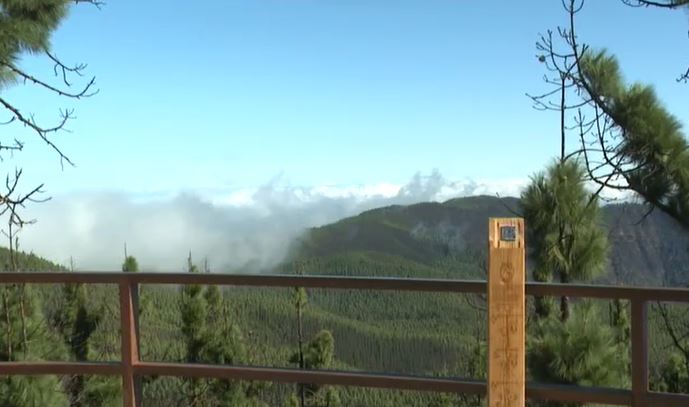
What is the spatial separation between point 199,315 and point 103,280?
15.3 meters

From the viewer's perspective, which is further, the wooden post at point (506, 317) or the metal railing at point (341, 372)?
the metal railing at point (341, 372)

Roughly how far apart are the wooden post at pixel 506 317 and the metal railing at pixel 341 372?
0.52 metres

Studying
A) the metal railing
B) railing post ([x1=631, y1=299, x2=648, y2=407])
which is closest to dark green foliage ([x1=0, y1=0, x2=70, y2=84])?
the metal railing

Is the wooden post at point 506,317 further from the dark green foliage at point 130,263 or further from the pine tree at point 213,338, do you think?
the pine tree at point 213,338

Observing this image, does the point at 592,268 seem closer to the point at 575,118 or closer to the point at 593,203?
the point at 593,203

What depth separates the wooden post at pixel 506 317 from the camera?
240cm

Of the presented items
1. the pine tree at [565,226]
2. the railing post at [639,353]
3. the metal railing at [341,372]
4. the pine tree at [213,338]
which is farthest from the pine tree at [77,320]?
the railing post at [639,353]

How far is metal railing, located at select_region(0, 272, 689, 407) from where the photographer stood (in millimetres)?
2844

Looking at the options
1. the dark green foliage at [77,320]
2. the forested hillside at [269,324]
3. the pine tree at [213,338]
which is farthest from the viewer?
the pine tree at [213,338]

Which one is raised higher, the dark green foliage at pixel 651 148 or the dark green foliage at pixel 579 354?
the dark green foliage at pixel 651 148

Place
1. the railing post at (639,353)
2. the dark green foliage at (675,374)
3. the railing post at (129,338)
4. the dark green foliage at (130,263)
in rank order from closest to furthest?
the railing post at (639,353)
the railing post at (129,338)
the dark green foliage at (675,374)
the dark green foliage at (130,263)

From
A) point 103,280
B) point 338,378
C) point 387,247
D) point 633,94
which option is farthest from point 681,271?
point 387,247

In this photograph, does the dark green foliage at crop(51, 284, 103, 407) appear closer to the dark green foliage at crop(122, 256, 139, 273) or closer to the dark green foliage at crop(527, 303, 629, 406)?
the dark green foliage at crop(122, 256, 139, 273)

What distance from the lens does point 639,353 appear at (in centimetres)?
285
